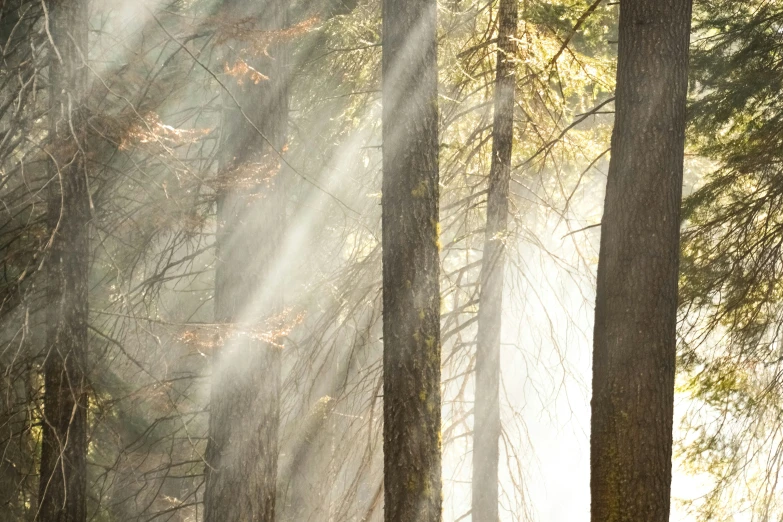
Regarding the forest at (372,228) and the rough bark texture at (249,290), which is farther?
the rough bark texture at (249,290)

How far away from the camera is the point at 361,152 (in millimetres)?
9938

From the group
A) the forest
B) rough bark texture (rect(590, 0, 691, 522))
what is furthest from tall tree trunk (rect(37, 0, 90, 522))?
rough bark texture (rect(590, 0, 691, 522))

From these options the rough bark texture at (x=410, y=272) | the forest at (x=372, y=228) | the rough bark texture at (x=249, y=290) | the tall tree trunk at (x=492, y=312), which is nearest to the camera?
the forest at (x=372, y=228)

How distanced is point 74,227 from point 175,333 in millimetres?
1274

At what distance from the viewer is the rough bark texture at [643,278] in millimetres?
4977

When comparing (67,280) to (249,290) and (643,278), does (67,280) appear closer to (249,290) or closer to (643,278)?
(249,290)

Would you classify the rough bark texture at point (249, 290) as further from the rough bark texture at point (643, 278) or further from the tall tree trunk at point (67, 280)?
the rough bark texture at point (643, 278)

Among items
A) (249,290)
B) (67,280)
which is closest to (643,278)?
(249,290)

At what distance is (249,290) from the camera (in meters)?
7.30

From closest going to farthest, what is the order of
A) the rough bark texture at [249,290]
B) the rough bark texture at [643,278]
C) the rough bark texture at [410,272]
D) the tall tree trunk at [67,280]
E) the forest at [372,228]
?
the rough bark texture at [643,278] < the forest at [372,228] < the tall tree trunk at [67,280] < the rough bark texture at [410,272] < the rough bark texture at [249,290]

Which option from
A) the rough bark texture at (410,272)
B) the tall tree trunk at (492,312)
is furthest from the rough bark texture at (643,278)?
the tall tree trunk at (492,312)

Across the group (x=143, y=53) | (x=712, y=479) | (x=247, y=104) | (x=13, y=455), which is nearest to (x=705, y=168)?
(x=712, y=479)

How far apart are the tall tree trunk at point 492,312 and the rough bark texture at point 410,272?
254cm

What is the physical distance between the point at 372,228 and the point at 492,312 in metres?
2.02
